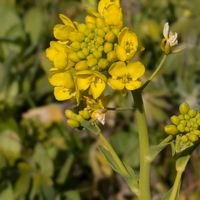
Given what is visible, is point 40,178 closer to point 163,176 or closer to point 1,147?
point 1,147

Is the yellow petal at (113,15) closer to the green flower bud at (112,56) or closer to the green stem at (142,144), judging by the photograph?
the green flower bud at (112,56)

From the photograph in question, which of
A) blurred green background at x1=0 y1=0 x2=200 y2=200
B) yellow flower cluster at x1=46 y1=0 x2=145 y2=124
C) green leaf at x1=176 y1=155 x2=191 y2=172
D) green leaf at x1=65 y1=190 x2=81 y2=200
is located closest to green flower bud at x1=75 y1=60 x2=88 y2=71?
yellow flower cluster at x1=46 y1=0 x2=145 y2=124

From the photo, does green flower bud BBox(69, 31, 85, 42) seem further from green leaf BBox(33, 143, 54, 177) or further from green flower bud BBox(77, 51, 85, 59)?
green leaf BBox(33, 143, 54, 177)

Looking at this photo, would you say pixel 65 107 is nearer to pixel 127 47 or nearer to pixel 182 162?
pixel 182 162

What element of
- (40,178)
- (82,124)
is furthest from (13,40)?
(82,124)

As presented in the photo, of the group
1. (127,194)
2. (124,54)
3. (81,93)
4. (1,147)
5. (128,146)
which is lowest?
(127,194)

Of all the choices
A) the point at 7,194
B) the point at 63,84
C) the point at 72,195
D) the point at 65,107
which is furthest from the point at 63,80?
the point at 65,107
